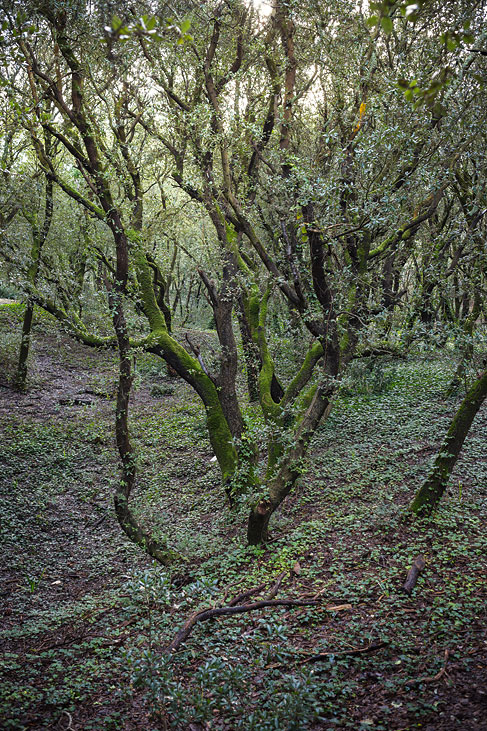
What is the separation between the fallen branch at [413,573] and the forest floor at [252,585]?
0.29 feet

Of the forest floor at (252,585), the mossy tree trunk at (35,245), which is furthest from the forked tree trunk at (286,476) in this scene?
A: the mossy tree trunk at (35,245)

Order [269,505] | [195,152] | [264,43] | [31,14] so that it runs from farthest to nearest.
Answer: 1. [264,43]
2. [195,152]
3. [269,505]
4. [31,14]

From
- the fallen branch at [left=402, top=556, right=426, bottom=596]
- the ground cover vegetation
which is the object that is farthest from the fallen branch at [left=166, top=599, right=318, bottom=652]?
the fallen branch at [left=402, top=556, right=426, bottom=596]

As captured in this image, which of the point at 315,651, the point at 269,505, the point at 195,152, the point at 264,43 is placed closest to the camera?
the point at 315,651

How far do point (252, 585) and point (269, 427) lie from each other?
244cm

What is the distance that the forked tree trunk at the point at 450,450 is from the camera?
7147 mm

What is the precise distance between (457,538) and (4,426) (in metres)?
12.0

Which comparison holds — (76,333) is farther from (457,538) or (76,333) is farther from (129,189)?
(457,538)

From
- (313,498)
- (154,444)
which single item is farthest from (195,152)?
(154,444)

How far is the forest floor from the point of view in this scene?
4027 mm

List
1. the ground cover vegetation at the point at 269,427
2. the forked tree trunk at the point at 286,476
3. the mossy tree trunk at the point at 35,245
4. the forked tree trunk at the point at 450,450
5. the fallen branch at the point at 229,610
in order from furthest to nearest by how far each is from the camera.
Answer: the mossy tree trunk at the point at 35,245
the forked tree trunk at the point at 286,476
the forked tree trunk at the point at 450,450
the fallen branch at the point at 229,610
the ground cover vegetation at the point at 269,427

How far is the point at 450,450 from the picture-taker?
24.2 feet

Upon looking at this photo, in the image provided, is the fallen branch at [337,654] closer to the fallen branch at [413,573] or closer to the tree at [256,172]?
the fallen branch at [413,573]

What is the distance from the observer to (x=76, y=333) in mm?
10750
